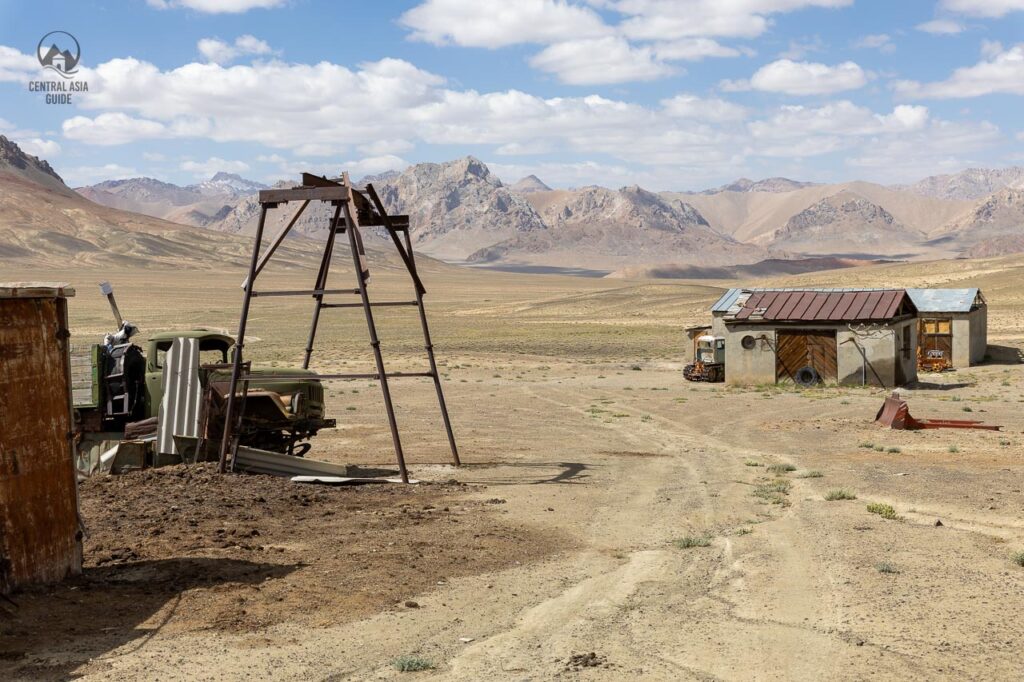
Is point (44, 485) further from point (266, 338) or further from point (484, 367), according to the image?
point (266, 338)

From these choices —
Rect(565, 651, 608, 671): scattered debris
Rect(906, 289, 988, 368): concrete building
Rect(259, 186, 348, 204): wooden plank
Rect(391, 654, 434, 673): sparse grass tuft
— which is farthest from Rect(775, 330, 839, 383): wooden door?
Rect(391, 654, 434, 673): sparse grass tuft

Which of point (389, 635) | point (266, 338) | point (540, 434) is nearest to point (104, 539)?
point (389, 635)

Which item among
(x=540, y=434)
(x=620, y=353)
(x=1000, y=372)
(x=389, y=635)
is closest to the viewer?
(x=389, y=635)

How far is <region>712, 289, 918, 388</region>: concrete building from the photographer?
33062 millimetres

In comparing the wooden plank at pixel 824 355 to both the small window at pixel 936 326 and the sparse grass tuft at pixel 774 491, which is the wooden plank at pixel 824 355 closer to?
the small window at pixel 936 326

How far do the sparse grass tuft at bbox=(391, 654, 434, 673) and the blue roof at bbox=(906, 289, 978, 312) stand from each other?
1392 inches

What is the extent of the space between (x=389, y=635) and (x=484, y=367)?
118 feet

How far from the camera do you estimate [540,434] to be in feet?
74.6

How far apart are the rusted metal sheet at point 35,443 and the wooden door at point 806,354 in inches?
1062

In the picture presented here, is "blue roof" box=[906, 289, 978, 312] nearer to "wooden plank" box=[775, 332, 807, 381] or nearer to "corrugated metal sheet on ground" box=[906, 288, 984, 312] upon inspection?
"corrugated metal sheet on ground" box=[906, 288, 984, 312]

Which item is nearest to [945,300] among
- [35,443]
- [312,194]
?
[312,194]

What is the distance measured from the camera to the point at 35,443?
9828 millimetres

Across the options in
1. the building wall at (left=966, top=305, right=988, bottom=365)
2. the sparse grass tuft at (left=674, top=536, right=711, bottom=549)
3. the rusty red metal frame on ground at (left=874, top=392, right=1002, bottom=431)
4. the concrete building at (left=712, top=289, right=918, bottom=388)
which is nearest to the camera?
the sparse grass tuft at (left=674, top=536, right=711, bottom=549)

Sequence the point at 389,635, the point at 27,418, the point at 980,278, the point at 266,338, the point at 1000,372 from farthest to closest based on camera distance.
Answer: the point at 980,278, the point at 266,338, the point at 1000,372, the point at 27,418, the point at 389,635
